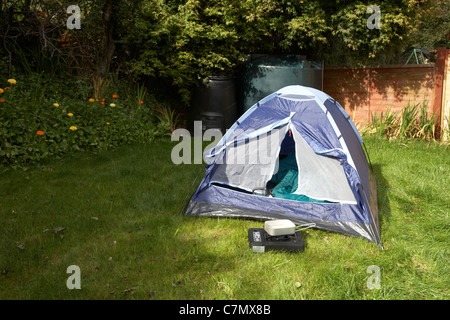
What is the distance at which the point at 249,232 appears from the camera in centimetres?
291

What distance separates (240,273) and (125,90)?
435 centimetres

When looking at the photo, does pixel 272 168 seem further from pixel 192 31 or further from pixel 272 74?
pixel 192 31

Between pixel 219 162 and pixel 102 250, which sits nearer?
pixel 102 250

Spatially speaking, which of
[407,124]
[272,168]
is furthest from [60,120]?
[407,124]

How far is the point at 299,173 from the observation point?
3.47 m

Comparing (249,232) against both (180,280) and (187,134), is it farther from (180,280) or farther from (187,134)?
(187,134)

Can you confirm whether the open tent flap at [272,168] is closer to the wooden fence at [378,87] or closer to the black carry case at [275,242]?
the black carry case at [275,242]

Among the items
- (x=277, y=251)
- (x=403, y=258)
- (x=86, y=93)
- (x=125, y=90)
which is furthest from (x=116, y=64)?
(x=403, y=258)

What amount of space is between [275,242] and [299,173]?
912mm

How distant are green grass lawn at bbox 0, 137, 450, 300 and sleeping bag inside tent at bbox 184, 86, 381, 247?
0.14 m

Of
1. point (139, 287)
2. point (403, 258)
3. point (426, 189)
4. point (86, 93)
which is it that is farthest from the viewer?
point (86, 93)

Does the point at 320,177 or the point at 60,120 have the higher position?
the point at 60,120

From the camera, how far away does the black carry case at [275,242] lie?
2.73 m

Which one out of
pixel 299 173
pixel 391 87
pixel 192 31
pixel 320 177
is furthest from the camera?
pixel 391 87
